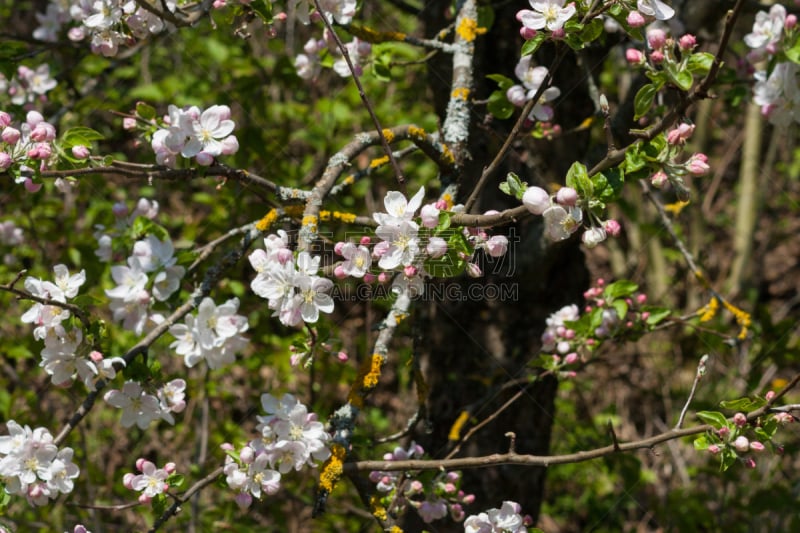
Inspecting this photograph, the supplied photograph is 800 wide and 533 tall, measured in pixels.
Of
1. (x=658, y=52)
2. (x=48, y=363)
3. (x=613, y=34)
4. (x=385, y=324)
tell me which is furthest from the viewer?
(x=613, y=34)

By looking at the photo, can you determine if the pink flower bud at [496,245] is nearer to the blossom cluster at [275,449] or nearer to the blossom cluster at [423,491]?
the blossom cluster at [275,449]

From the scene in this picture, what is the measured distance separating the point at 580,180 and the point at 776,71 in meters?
1.08

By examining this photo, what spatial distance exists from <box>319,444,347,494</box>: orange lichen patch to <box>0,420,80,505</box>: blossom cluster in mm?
563

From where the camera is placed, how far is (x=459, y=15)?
2.18m

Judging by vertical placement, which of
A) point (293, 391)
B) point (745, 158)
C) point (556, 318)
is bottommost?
point (293, 391)

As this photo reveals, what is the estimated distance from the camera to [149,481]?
1.70 meters

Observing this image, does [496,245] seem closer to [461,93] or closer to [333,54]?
[461,93]

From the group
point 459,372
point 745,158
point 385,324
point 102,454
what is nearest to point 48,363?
point 385,324

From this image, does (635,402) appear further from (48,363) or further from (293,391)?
(48,363)

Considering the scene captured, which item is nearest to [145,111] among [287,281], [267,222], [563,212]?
[267,222]

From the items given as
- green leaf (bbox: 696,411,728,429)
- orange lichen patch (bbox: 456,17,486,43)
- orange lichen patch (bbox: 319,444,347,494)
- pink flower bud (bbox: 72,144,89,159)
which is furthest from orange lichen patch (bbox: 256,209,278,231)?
green leaf (bbox: 696,411,728,429)

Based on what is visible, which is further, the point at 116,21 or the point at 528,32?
the point at 116,21

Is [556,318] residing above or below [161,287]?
below

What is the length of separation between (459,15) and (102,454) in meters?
3.04
